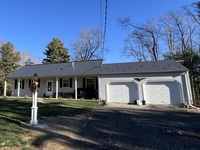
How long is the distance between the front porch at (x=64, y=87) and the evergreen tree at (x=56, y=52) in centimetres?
1718

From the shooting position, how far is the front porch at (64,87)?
53.0 ft

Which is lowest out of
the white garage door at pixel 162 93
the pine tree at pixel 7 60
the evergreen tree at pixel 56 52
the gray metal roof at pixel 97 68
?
the white garage door at pixel 162 93

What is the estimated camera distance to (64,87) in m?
17.5

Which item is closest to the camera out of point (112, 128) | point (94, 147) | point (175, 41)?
point (94, 147)

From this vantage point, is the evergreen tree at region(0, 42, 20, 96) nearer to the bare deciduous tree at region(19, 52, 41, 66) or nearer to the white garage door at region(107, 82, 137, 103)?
the bare deciduous tree at region(19, 52, 41, 66)

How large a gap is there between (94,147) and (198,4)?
1944cm

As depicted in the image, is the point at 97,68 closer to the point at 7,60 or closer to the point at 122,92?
the point at 122,92

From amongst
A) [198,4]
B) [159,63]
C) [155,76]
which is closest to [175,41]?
[198,4]

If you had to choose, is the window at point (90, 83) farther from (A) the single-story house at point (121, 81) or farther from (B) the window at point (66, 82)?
(B) the window at point (66, 82)

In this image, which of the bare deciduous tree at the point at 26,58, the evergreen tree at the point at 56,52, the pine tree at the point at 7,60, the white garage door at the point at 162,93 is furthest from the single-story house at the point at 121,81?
the bare deciduous tree at the point at 26,58

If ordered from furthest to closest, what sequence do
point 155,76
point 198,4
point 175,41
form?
point 175,41 < point 198,4 < point 155,76

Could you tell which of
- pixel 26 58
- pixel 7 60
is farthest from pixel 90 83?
pixel 26 58

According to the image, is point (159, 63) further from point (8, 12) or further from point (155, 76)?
point (8, 12)

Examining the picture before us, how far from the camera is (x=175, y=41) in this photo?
25359mm
